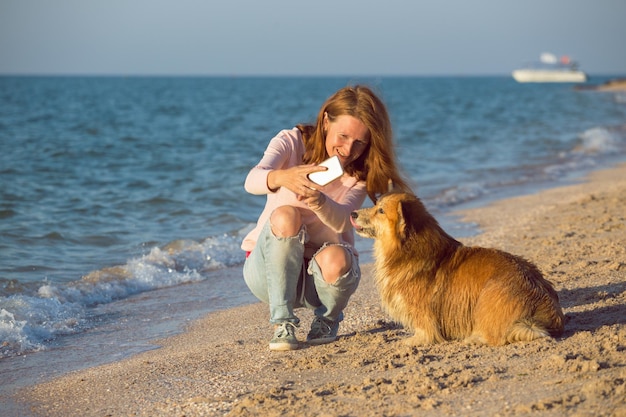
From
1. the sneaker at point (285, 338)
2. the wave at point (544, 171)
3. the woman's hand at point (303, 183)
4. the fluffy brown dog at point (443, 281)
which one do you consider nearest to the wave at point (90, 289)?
the sneaker at point (285, 338)

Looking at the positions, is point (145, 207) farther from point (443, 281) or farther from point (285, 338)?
point (443, 281)

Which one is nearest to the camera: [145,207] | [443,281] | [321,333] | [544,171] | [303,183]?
[303,183]

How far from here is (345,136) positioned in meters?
4.40

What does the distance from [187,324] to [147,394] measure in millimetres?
1646

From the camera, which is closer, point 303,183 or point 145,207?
point 303,183

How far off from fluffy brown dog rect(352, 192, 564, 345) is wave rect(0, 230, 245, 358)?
8.54 feet

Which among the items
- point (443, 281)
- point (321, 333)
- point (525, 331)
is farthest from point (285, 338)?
point (525, 331)

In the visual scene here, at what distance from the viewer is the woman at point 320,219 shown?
4.34m

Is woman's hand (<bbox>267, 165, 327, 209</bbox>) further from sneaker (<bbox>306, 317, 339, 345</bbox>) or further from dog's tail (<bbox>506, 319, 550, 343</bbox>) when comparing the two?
dog's tail (<bbox>506, 319, 550, 343</bbox>)

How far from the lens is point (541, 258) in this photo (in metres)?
6.49

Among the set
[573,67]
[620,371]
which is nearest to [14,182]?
[620,371]

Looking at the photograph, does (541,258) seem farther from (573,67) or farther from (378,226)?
(573,67)

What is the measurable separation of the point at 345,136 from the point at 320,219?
53cm

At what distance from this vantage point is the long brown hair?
4.39 metres
